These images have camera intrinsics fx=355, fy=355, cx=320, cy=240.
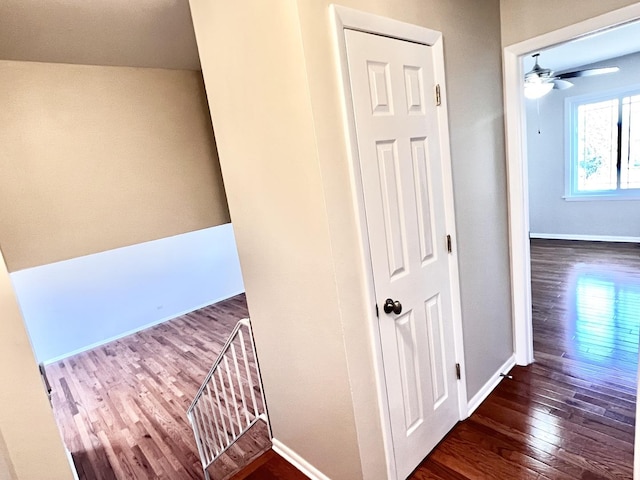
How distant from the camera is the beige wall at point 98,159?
217cm

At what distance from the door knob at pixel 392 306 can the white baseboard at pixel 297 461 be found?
0.95 meters

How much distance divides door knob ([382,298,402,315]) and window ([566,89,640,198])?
5395 millimetres

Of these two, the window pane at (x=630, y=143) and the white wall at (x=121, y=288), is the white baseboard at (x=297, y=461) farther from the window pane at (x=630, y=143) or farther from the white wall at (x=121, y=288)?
the window pane at (x=630, y=143)

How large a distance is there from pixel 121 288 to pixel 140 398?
242 cm

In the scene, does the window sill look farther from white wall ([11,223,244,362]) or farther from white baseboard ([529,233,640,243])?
white wall ([11,223,244,362])

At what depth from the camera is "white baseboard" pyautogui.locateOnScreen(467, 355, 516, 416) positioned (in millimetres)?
2166

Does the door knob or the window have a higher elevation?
the window

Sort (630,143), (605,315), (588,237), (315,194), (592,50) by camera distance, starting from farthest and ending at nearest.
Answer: (588,237) < (630,143) < (592,50) < (605,315) < (315,194)

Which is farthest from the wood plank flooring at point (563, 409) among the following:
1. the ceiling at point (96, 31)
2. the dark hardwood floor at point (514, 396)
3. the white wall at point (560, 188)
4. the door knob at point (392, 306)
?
the ceiling at point (96, 31)

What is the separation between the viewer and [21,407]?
1.62 meters

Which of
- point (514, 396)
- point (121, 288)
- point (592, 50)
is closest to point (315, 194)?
point (514, 396)

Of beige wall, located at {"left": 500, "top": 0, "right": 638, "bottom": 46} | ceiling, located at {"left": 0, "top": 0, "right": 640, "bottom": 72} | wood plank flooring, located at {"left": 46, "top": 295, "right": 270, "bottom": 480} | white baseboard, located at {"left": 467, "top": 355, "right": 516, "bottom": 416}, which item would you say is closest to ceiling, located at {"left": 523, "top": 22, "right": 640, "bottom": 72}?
beige wall, located at {"left": 500, "top": 0, "right": 638, "bottom": 46}

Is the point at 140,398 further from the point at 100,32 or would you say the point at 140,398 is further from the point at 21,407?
the point at 100,32

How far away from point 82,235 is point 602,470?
127 inches
